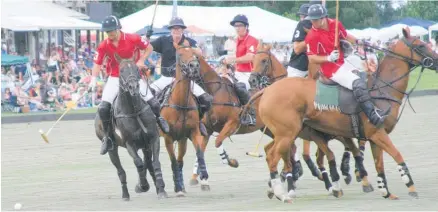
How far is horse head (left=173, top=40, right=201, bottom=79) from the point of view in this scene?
15.5m

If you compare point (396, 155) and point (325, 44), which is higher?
point (325, 44)

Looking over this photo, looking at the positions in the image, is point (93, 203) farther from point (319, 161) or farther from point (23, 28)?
point (23, 28)

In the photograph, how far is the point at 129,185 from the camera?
55.6ft

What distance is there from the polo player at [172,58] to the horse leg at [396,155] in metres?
3.06

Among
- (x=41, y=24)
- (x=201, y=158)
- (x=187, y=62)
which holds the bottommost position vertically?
(x=41, y=24)

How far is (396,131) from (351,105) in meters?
10.4

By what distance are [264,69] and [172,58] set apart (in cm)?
148

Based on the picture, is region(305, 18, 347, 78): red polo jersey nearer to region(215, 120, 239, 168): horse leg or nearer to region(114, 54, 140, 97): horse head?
region(114, 54, 140, 97): horse head

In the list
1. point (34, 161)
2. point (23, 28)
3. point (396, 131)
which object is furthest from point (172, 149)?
point (23, 28)

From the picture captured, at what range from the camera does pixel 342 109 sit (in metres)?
14.3

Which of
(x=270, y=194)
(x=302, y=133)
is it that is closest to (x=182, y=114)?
(x=302, y=133)

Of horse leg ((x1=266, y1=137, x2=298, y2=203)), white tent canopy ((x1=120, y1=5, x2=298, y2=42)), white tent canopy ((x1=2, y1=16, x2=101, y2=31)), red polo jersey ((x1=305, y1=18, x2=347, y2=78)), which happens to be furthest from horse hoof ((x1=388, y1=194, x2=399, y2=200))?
white tent canopy ((x1=120, y1=5, x2=298, y2=42))

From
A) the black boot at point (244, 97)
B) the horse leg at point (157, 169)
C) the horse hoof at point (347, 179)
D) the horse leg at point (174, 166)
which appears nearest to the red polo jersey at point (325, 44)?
the horse hoof at point (347, 179)

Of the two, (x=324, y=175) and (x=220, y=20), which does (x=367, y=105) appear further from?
(x=220, y=20)
